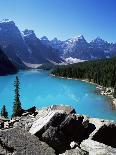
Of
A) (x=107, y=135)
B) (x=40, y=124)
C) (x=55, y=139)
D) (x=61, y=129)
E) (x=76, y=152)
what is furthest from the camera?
(x=107, y=135)

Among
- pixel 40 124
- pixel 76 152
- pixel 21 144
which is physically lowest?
pixel 76 152

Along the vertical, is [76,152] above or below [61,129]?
below

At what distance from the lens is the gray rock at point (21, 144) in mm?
17894

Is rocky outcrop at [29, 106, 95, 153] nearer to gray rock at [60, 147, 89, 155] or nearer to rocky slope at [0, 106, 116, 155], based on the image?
rocky slope at [0, 106, 116, 155]

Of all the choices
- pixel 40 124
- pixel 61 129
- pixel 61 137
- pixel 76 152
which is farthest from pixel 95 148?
pixel 40 124

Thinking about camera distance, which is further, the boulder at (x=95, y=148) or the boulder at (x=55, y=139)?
the boulder at (x=55, y=139)

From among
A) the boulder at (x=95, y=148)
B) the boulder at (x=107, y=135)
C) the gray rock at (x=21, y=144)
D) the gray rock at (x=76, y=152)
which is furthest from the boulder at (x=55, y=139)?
the boulder at (x=107, y=135)

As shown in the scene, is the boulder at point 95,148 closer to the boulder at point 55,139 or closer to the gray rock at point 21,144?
the boulder at point 55,139

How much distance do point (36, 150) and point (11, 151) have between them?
1.44m

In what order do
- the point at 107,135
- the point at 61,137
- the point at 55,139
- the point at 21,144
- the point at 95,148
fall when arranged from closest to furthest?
1. the point at 21,144
2. the point at 95,148
3. the point at 55,139
4. the point at 61,137
5. the point at 107,135

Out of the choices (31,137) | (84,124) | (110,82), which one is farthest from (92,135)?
(110,82)

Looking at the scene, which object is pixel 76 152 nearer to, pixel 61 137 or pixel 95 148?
pixel 95 148

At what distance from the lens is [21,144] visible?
60.2ft

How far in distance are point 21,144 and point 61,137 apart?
357cm
